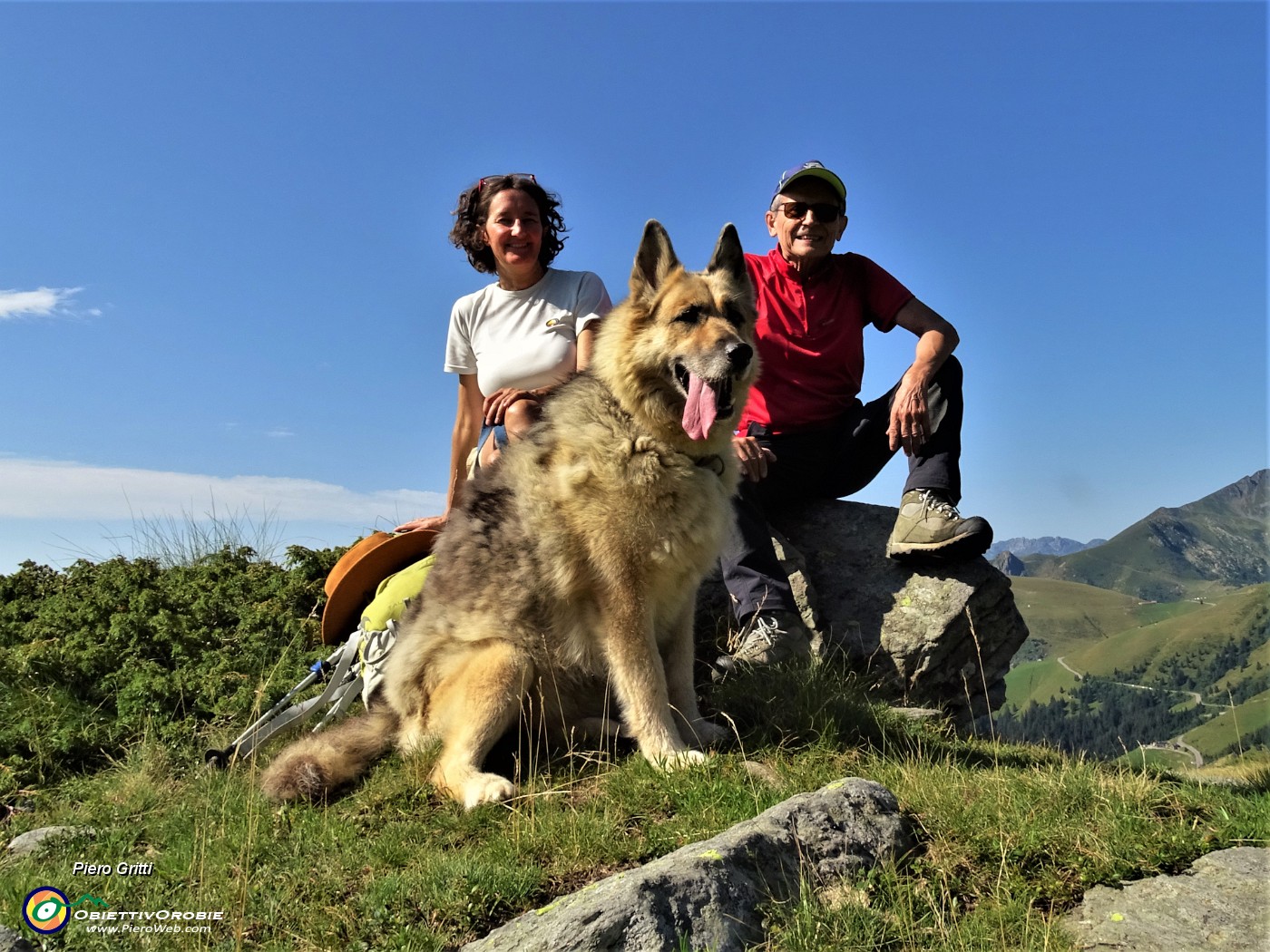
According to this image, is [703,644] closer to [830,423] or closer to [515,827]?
[830,423]

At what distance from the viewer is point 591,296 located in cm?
673

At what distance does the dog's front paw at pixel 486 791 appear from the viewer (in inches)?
170

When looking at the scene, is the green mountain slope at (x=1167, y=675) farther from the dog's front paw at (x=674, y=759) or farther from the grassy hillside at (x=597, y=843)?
the dog's front paw at (x=674, y=759)

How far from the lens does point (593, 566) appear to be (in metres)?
4.77

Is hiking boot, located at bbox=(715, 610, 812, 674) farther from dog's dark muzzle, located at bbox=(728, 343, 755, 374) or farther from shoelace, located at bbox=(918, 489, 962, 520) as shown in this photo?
dog's dark muzzle, located at bbox=(728, 343, 755, 374)

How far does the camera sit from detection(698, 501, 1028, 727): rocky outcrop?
705 centimetres

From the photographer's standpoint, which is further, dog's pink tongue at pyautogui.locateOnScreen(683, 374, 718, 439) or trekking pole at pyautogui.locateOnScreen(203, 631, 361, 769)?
trekking pole at pyautogui.locateOnScreen(203, 631, 361, 769)

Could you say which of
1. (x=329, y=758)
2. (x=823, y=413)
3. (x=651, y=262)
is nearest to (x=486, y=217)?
(x=651, y=262)

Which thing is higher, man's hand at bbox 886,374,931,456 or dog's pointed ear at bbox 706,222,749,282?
dog's pointed ear at bbox 706,222,749,282

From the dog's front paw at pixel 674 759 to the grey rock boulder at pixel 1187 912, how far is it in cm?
182

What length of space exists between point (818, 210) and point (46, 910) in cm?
667

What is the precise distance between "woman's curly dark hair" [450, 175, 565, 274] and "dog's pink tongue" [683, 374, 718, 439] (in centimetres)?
279

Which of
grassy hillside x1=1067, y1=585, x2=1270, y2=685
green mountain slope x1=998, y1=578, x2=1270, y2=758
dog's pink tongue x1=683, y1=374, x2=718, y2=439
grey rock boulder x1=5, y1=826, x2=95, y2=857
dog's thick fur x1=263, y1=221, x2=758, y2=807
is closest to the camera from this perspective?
grey rock boulder x1=5, y1=826, x2=95, y2=857

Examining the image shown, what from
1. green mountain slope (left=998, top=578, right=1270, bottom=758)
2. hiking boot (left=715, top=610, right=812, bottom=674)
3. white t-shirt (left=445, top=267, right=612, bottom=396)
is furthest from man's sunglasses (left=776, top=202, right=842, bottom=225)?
green mountain slope (left=998, top=578, right=1270, bottom=758)
